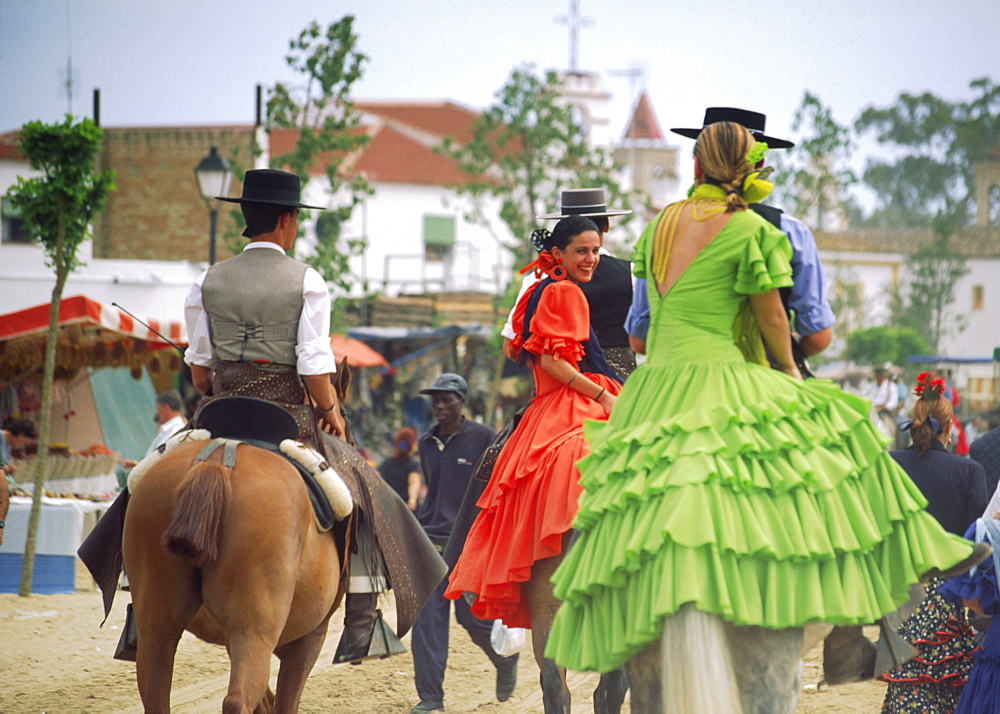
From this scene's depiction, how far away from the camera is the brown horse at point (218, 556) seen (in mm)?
4844

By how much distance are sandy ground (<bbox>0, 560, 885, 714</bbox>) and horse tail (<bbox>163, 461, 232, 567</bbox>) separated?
315cm

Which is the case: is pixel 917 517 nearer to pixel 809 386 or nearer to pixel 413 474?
pixel 809 386

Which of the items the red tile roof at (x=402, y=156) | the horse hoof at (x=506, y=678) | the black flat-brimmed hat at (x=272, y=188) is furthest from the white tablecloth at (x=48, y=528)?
the red tile roof at (x=402, y=156)

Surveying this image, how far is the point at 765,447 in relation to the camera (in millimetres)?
3818

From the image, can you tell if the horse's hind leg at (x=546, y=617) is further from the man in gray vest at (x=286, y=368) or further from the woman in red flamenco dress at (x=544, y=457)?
the man in gray vest at (x=286, y=368)

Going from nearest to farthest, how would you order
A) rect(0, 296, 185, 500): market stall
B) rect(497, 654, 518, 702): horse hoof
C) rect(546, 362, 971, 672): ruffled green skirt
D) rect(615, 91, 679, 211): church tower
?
rect(546, 362, 971, 672): ruffled green skirt, rect(497, 654, 518, 702): horse hoof, rect(0, 296, 185, 500): market stall, rect(615, 91, 679, 211): church tower

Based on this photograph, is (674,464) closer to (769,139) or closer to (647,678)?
(647,678)

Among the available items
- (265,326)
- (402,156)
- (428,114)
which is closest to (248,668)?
(265,326)

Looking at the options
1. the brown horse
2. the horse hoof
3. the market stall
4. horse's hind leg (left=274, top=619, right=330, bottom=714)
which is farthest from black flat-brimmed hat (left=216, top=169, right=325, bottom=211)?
the market stall

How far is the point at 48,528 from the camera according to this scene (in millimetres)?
11922

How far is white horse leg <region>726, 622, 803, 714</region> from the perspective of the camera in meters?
3.83

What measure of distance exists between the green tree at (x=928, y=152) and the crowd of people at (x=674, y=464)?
266 ft

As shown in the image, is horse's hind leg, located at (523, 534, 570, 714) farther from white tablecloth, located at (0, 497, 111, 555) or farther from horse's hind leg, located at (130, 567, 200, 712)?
white tablecloth, located at (0, 497, 111, 555)

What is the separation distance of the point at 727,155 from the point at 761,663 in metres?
1.72
